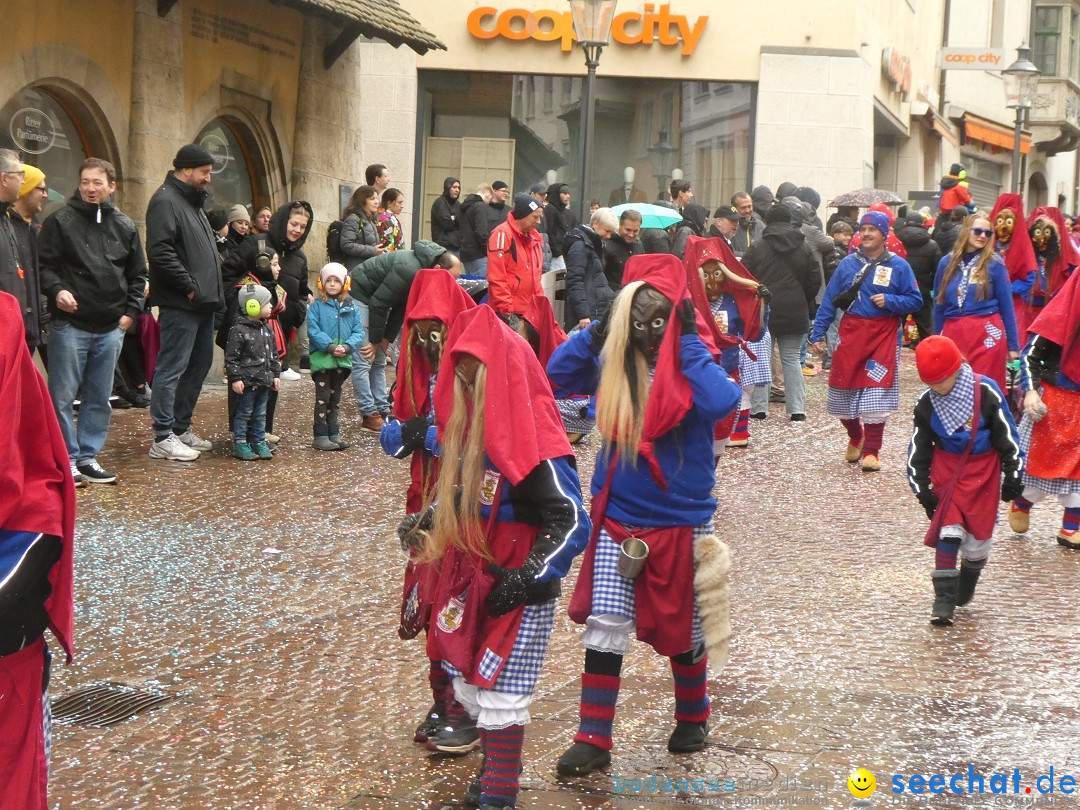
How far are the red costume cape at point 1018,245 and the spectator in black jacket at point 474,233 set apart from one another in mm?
7054

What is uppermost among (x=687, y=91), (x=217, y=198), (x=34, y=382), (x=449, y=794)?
(x=687, y=91)

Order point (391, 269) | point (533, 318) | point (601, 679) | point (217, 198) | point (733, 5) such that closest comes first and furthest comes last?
point (601, 679), point (533, 318), point (391, 269), point (217, 198), point (733, 5)

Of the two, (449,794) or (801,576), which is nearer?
(449,794)

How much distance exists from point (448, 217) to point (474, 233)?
0.53 meters

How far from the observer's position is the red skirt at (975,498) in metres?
7.57

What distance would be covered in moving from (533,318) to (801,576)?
3446mm

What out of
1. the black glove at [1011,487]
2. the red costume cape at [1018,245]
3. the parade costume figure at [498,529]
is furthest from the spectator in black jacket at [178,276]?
the parade costume figure at [498,529]

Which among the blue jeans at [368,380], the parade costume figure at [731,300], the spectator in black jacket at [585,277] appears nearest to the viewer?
the parade costume figure at [731,300]

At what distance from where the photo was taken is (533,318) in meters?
11.2

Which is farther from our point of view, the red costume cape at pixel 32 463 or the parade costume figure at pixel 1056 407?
the parade costume figure at pixel 1056 407

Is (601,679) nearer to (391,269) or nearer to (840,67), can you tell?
(391,269)

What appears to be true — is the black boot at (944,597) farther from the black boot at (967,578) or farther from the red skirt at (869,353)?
the red skirt at (869,353)

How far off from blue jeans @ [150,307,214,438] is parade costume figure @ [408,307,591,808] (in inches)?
265

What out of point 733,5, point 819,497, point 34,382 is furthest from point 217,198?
point 34,382
